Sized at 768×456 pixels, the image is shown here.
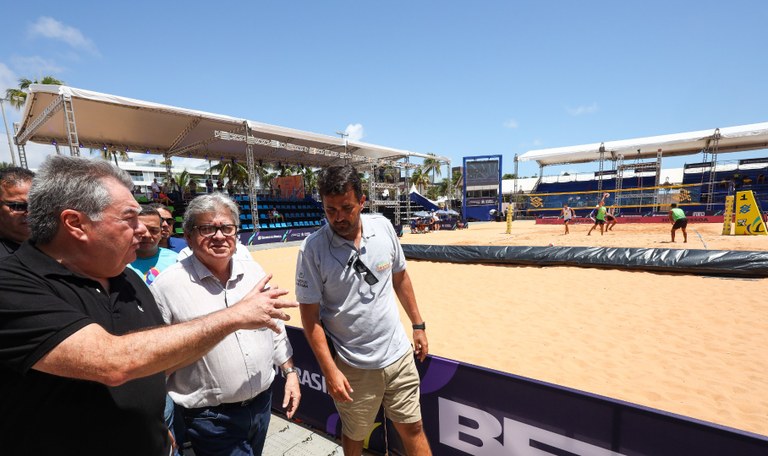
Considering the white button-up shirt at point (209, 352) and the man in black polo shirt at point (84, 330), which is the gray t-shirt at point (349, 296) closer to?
the white button-up shirt at point (209, 352)

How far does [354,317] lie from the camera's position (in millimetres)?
1910

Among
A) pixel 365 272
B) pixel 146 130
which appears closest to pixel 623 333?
pixel 365 272

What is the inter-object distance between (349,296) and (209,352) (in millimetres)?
783

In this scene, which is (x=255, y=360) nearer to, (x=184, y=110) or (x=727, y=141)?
(x=184, y=110)

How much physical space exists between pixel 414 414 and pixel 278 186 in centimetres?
2539

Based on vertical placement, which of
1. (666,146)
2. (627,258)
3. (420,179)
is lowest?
(627,258)

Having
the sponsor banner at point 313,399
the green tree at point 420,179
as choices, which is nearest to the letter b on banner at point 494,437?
the sponsor banner at point 313,399

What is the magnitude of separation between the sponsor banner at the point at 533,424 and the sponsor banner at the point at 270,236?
498 inches

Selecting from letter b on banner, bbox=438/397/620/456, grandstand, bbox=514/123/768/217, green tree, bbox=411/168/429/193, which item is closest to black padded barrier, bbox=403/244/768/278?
letter b on banner, bbox=438/397/620/456

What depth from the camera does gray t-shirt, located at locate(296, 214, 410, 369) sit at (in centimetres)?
189

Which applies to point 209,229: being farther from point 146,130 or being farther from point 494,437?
point 146,130

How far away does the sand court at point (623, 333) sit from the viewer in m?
3.18

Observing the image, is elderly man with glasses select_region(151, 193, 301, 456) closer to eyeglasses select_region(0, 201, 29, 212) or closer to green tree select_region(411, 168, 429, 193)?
eyeglasses select_region(0, 201, 29, 212)

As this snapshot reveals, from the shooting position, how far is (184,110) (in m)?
12.5
